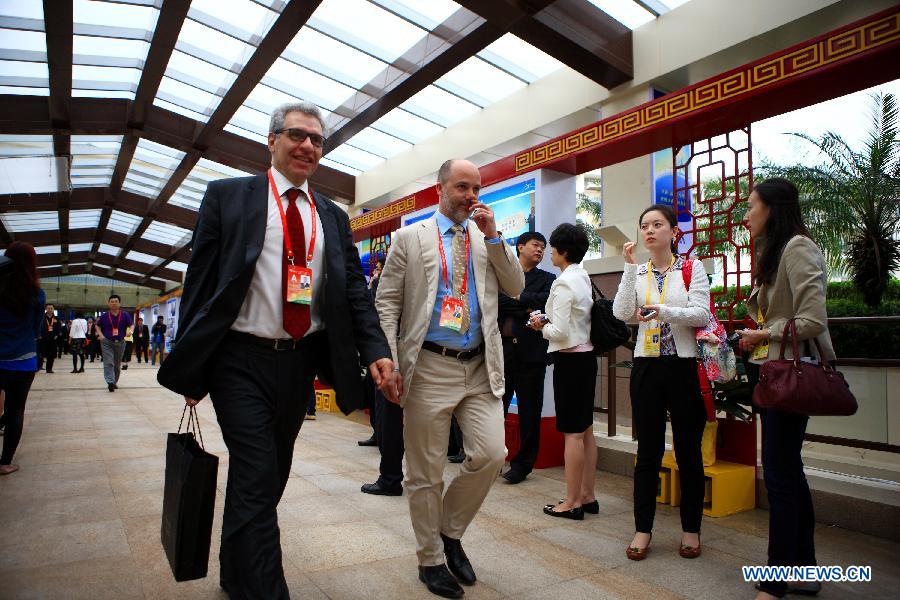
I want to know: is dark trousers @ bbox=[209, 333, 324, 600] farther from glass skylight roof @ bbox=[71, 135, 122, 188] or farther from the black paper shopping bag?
glass skylight roof @ bbox=[71, 135, 122, 188]

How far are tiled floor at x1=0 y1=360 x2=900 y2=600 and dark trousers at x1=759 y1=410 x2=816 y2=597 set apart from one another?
24cm

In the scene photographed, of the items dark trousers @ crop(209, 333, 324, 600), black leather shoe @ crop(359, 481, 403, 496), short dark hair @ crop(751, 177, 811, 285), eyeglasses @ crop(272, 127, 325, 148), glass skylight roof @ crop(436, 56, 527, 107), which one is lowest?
black leather shoe @ crop(359, 481, 403, 496)

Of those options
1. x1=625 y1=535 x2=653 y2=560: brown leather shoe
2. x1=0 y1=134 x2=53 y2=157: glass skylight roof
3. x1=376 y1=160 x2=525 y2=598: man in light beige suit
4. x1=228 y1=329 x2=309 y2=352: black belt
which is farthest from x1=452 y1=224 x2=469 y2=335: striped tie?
x1=0 y1=134 x2=53 y2=157: glass skylight roof

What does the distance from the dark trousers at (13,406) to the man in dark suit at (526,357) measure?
3.29m

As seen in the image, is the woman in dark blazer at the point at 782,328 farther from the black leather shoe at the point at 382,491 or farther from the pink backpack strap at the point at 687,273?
the black leather shoe at the point at 382,491

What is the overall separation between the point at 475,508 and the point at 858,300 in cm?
1236

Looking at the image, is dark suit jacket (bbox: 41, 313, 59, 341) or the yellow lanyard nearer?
the yellow lanyard

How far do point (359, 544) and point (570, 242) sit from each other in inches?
78.7

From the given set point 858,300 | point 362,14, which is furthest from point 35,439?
point 858,300

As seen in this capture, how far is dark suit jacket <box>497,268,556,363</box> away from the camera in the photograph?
4.07 metres

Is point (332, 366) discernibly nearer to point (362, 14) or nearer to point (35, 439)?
point (35, 439)

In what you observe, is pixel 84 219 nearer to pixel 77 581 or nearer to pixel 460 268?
pixel 77 581

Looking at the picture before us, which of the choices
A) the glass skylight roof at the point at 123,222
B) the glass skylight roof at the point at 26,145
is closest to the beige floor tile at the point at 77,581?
the glass skylight roof at the point at 26,145

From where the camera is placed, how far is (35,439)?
17.6 feet
